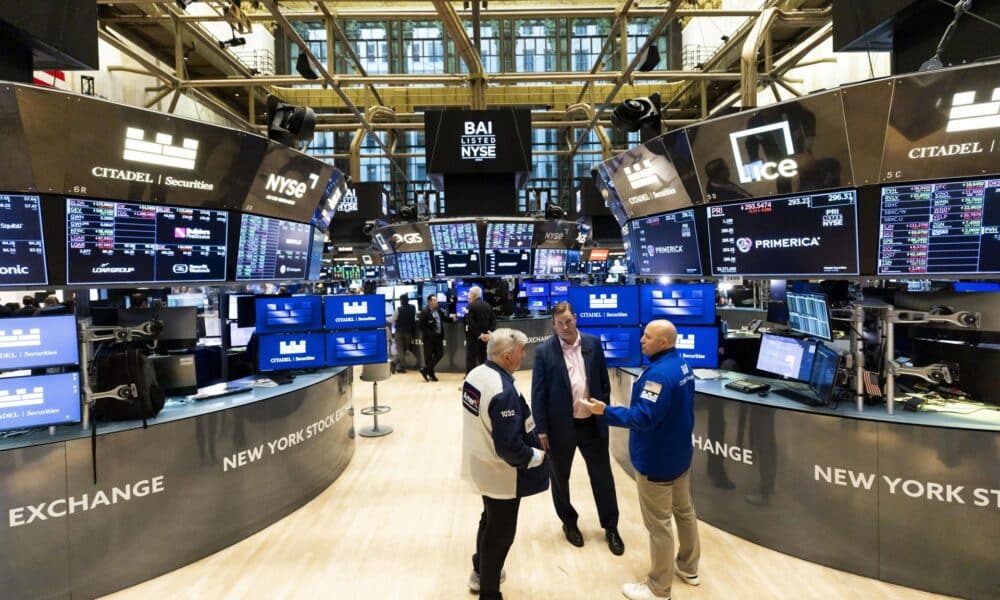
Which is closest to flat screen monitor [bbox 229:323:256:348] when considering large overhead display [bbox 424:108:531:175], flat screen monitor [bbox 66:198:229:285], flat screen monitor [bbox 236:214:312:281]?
flat screen monitor [bbox 236:214:312:281]

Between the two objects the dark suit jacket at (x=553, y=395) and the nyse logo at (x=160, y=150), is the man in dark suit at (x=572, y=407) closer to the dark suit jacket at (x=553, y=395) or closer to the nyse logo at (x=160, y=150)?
the dark suit jacket at (x=553, y=395)

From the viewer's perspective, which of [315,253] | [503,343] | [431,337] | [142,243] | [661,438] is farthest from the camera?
[431,337]

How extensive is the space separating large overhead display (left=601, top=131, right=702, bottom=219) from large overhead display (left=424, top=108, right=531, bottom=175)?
3.53 meters

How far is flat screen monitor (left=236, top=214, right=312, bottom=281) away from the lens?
461cm

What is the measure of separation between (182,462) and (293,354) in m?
1.65

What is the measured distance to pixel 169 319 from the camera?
3.87 meters

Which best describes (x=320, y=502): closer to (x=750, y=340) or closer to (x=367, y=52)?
(x=750, y=340)

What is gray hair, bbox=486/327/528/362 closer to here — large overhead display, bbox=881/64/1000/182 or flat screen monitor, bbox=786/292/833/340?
flat screen monitor, bbox=786/292/833/340

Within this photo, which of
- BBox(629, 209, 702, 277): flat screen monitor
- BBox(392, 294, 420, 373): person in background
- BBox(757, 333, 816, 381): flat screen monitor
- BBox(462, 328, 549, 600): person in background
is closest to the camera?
BBox(462, 328, 549, 600): person in background

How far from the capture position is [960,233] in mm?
3260

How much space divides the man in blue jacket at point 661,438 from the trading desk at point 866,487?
94 centimetres

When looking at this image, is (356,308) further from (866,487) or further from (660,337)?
(866,487)

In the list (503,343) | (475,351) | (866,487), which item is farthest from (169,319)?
(475,351)

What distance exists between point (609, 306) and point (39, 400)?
4.21 metres
